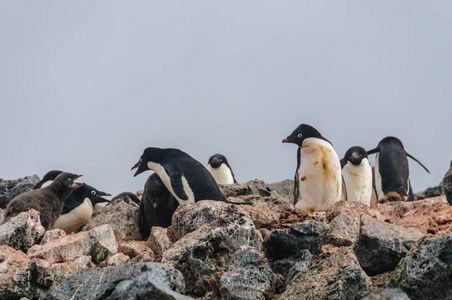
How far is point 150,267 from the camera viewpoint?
4.29 metres

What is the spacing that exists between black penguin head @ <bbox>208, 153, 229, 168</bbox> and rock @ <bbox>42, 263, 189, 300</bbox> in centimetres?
1023

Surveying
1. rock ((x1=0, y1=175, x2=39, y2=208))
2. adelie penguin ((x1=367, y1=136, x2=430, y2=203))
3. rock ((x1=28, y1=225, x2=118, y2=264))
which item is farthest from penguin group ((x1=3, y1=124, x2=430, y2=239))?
adelie penguin ((x1=367, y1=136, x2=430, y2=203))

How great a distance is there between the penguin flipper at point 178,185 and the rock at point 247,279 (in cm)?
374

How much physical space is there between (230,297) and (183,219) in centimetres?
192

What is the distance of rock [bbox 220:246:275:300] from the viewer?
4668 mm

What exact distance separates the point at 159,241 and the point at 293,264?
221 centimetres

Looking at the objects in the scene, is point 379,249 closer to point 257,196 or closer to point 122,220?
point 257,196

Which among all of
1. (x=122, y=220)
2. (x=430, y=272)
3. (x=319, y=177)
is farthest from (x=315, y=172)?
(x=430, y=272)

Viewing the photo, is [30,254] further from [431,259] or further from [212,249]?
[431,259]

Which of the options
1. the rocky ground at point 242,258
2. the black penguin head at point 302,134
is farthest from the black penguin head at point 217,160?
the rocky ground at point 242,258

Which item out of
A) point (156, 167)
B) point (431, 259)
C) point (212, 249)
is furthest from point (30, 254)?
point (431, 259)

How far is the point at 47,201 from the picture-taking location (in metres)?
8.77

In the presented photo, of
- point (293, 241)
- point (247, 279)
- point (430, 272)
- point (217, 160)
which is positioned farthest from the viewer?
point (217, 160)

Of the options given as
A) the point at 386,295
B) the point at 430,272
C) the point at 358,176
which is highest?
the point at 358,176
